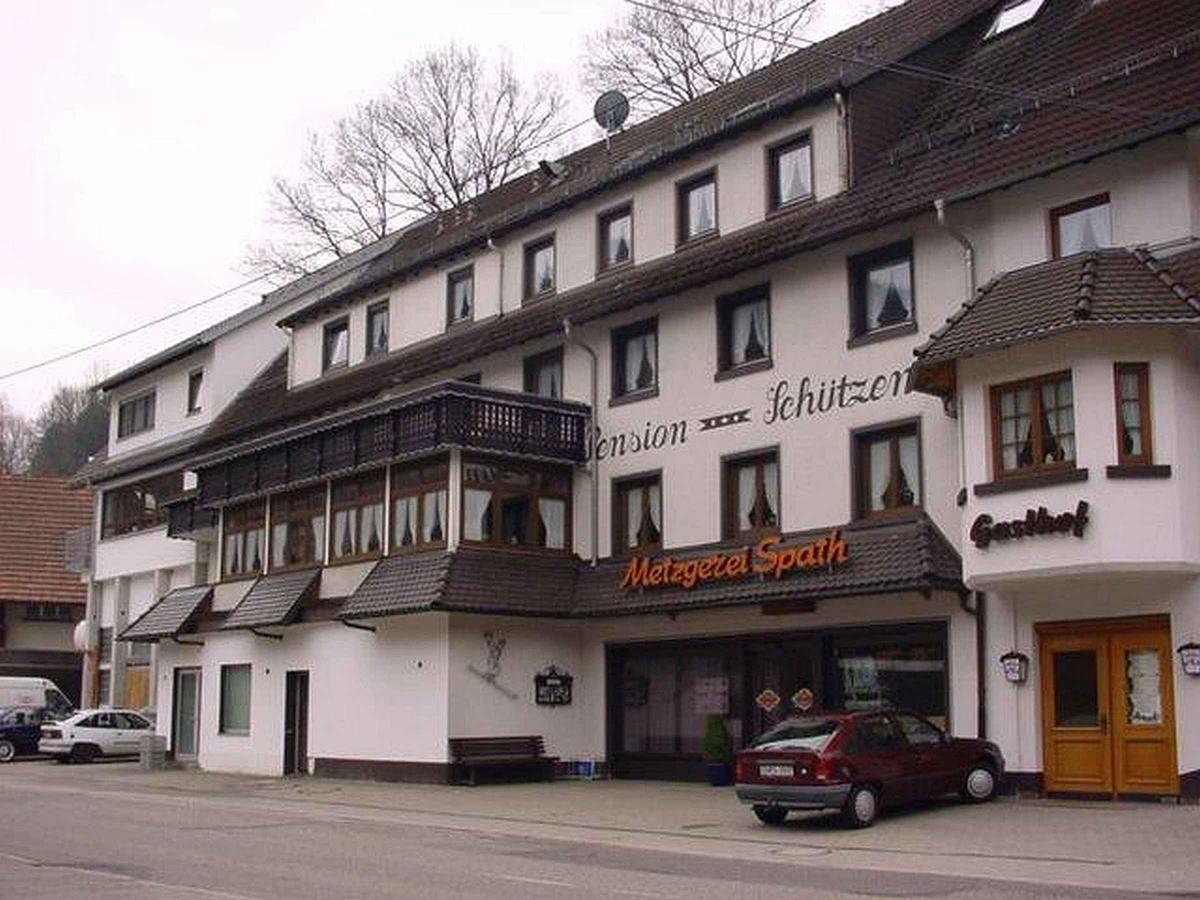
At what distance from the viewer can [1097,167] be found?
21344 millimetres

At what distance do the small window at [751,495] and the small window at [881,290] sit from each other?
288 cm

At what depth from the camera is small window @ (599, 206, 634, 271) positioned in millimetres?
30405

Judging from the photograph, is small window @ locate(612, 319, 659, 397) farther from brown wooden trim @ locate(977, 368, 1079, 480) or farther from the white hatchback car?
the white hatchback car

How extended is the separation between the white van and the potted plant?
25224mm

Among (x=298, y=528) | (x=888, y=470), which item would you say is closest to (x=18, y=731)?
(x=298, y=528)

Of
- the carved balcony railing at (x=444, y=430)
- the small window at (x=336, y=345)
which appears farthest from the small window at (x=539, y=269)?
the small window at (x=336, y=345)

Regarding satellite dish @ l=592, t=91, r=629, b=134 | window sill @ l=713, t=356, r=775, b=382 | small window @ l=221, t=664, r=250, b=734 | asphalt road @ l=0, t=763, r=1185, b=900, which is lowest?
asphalt road @ l=0, t=763, r=1185, b=900

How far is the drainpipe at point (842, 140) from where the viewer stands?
25719 millimetres

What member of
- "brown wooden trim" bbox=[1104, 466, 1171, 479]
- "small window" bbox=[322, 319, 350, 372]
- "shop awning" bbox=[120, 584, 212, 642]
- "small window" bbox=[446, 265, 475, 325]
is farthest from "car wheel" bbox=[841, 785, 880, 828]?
"small window" bbox=[322, 319, 350, 372]

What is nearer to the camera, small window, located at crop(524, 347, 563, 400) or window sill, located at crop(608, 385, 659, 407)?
window sill, located at crop(608, 385, 659, 407)

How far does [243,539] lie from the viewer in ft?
118

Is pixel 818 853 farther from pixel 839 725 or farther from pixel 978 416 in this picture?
pixel 978 416

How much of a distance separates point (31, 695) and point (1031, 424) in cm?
3389

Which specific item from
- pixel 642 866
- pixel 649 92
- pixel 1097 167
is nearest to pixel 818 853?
pixel 642 866
